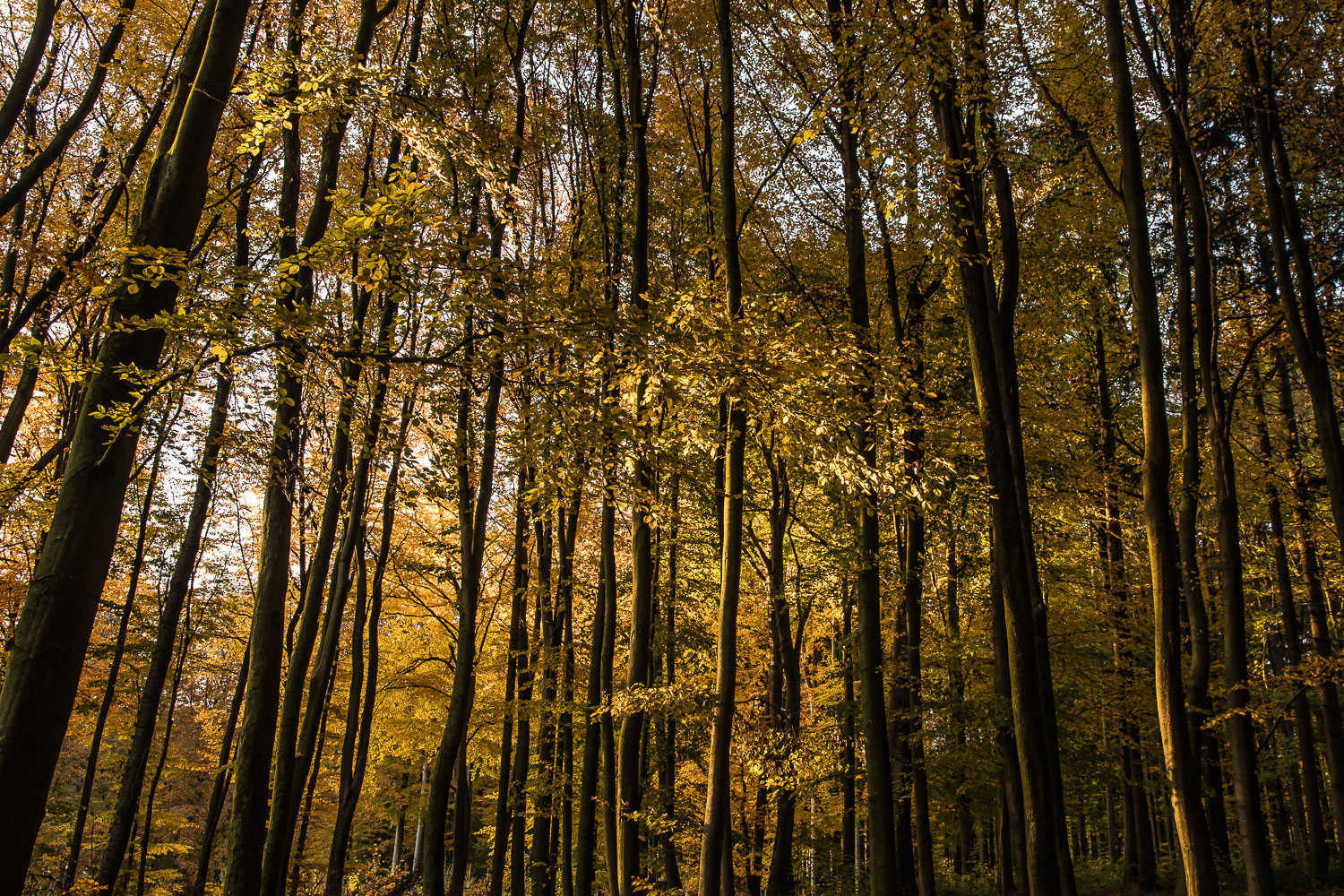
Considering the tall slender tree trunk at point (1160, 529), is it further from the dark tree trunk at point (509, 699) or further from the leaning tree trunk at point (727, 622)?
the dark tree trunk at point (509, 699)

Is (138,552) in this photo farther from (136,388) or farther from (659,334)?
(659,334)

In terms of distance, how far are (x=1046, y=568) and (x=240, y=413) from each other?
1349 centimetres

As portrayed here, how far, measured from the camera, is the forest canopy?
4.98 metres

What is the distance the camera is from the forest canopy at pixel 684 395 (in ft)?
16.3

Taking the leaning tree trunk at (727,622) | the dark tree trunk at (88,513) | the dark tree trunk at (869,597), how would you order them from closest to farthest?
the dark tree trunk at (88,513) → the leaning tree trunk at (727,622) → the dark tree trunk at (869,597)

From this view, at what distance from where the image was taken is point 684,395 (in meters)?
5.52

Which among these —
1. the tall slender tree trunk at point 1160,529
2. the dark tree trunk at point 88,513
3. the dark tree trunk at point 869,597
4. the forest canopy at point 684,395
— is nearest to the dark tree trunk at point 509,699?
the forest canopy at point 684,395

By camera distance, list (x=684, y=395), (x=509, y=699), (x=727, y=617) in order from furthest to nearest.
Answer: (x=509, y=699), (x=727, y=617), (x=684, y=395)

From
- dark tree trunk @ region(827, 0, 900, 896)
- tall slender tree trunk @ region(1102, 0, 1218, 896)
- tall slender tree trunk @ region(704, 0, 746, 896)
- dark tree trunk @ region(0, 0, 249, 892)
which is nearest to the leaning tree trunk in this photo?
tall slender tree trunk @ region(704, 0, 746, 896)

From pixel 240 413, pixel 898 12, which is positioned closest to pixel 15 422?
pixel 240 413

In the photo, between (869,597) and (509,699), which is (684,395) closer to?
(869,597)

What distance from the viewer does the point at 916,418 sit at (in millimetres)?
7105

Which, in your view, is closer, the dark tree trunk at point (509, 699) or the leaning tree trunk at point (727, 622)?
the leaning tree trunk at point (727, 622)

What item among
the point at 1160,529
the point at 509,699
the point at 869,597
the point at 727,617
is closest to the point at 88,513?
the point at 727,617
